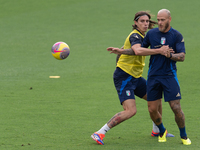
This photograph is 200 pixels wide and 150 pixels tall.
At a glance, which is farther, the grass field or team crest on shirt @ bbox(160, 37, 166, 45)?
the grass field

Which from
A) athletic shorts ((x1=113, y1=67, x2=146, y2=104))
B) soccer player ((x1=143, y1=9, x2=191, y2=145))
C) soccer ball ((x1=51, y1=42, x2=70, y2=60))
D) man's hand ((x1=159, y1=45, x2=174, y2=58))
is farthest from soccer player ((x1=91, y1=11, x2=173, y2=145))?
soccer ball ((x1=51, y1=42, x2=70, y2=60))

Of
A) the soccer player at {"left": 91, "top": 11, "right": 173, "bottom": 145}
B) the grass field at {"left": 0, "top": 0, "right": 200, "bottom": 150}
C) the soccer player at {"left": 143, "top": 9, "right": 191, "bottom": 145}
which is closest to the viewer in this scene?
the soccer player at {"left": 143, "top": 9, "right": 191, "bottom": 145}

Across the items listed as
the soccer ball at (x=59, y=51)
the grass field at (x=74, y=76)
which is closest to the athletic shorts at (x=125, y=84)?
the grass field at (x=74, y=76)

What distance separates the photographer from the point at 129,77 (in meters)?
7.07

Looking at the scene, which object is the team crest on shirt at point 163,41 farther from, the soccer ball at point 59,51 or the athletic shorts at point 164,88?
the soccer ball at point 59,51

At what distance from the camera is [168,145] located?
6.68 m

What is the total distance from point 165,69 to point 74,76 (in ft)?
22.3

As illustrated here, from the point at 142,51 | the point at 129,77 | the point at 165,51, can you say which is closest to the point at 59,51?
the point at 129,77

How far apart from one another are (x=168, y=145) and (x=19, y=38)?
13790mm

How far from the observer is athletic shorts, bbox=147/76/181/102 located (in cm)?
646

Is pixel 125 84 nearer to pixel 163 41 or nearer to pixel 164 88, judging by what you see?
pixel 164 88

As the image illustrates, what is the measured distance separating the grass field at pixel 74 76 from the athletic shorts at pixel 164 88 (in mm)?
896

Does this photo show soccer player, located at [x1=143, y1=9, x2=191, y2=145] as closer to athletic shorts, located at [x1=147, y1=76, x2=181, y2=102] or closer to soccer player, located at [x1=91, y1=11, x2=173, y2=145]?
athletic shorts, located at [x1=147, y1=76, x2=181, y2=102]

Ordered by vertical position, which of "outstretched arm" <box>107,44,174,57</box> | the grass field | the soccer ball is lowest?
the grass field
